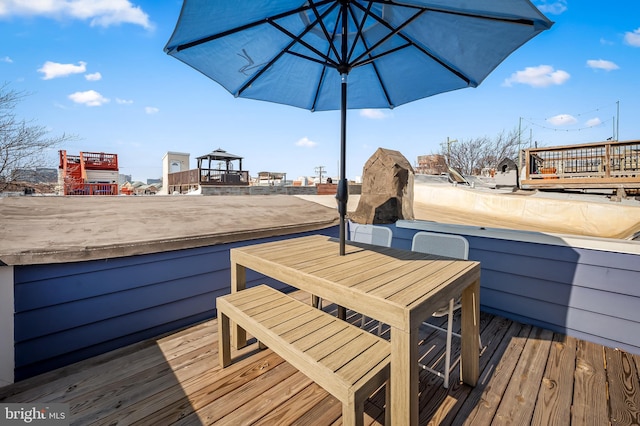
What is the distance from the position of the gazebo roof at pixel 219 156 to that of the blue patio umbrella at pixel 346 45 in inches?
660

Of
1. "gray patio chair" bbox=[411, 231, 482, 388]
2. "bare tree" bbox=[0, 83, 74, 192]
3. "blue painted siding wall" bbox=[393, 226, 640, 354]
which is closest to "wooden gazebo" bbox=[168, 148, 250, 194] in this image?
"bare tree" bbox=[0, 83, 74, 192]

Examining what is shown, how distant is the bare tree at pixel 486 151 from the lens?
23812 mm

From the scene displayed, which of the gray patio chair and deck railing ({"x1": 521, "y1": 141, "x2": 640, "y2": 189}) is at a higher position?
deck railing ({"x1": 521, "y1": 141, "x2": 640, "y2": 189})

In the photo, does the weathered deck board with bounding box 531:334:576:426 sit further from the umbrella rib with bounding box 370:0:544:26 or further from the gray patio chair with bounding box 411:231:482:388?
the umbrella rib with bounding box 370:0:544:26

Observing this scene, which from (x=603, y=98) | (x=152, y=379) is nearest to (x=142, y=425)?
(x=152, y=379)

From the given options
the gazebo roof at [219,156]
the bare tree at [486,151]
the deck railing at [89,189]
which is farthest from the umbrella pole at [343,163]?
the bare tree at [486,151]

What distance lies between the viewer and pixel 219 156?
711 inches

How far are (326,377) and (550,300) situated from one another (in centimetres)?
257

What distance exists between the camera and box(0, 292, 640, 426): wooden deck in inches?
59.0

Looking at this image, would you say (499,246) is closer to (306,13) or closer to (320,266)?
(320,266)

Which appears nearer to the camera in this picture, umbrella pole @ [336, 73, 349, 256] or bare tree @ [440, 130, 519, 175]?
umbrella pole @ [336, 73, 349, 256]

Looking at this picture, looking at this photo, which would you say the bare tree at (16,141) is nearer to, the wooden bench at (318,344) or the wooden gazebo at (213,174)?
the wooden gazebo at (213,174)

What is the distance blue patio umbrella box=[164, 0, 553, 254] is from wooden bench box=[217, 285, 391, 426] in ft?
2.01

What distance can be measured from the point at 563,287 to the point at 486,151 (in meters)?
25.9
